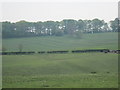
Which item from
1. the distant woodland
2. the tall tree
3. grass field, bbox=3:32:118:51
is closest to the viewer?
grass field, bbox=3:32:118:51

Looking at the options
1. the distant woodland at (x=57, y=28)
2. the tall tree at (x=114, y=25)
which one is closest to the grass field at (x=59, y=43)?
the distant woodland at (x=57, y=28)

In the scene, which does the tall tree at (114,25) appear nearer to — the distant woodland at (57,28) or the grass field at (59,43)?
the distant woodland at (57,28)

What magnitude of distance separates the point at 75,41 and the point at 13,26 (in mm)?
48408

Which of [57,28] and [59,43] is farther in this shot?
[57,28]

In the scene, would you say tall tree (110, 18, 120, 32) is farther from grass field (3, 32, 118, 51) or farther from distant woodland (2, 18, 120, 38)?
grass field (3, 32, 118, 51)

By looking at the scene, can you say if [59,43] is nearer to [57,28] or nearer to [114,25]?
[57,28]

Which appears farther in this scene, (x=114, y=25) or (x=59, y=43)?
(x=114, y=25)

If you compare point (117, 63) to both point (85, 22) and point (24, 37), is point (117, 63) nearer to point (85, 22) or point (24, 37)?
point (24, 37)

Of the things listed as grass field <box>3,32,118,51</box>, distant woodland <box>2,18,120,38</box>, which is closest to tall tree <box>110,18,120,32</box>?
distant woodland <box>2,18,120,38</box>

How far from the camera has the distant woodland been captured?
150m

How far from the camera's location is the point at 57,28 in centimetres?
17450

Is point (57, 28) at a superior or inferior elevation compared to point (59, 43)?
superior

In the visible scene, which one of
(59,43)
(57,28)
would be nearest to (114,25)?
(57,28)

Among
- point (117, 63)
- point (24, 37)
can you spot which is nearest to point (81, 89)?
point (117, 63)
